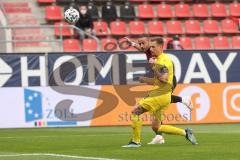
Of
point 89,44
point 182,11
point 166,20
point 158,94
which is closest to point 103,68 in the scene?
point 89,44

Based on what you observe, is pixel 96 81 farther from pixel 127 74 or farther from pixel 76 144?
pixel 76 144

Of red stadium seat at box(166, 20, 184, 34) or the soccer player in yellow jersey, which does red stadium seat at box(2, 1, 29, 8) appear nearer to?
red stadium seat at box(166, 20, 184, 34)

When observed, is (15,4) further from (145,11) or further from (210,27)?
(210,27)

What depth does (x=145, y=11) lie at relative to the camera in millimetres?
31547

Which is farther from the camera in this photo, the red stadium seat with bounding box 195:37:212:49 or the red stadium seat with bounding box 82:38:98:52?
the red stadium seat with bounding box 195:37:212:49

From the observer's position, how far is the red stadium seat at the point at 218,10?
107 feet

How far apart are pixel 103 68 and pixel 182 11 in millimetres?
8780

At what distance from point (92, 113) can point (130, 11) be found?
8.20 metres

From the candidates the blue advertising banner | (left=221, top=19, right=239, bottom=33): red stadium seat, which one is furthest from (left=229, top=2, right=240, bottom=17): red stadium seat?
the blue advertising banner

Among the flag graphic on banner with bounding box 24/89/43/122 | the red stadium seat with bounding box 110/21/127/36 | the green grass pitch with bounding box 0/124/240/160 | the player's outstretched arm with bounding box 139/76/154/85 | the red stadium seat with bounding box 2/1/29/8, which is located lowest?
the green grass pitch with bounding box 0/124/240/160

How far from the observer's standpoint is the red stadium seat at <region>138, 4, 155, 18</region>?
31422 millimetres

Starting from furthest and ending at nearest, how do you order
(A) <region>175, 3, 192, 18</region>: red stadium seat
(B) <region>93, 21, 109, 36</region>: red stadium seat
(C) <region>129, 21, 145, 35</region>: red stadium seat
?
→ (A) <region>175, 3, 192, 18</region>: red stadium seat
(C) <region>129, 21, 145, 35</region>: red stadium seat
(B) <region>93, 21, 109, 36</region>: red stadium seat

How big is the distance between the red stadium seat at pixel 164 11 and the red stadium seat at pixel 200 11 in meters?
1.10

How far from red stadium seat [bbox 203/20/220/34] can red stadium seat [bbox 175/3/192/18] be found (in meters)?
0.85
